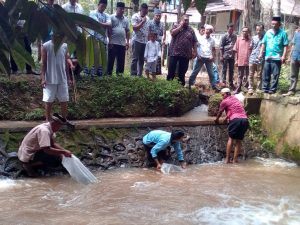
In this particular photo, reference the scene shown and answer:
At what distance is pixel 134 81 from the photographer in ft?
30.2

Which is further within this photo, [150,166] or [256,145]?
[256,145]

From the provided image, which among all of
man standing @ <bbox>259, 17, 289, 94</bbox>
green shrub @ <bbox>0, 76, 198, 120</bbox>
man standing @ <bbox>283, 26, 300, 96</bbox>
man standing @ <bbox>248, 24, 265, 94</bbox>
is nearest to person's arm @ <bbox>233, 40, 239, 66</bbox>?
man standing @ <bbox>248, 24, 265, 94</bbox>

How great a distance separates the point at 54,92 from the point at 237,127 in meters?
3.45

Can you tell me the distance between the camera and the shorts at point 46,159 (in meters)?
6.72

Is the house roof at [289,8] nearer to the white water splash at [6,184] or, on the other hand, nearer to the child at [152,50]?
the child at [152,50]

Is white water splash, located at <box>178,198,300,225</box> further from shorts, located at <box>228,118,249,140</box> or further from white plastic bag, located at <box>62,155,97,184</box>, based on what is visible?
shorts, located at <box>228,118,249,140</box>

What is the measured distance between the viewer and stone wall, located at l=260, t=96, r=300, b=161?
8.73 meters

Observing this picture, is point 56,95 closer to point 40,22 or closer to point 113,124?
point 113,124

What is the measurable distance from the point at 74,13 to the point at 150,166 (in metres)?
6.15

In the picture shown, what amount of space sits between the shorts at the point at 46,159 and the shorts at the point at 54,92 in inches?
38.4

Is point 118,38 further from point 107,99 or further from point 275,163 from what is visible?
point 275,163

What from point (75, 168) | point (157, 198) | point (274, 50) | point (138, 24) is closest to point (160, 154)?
point (157, 198)

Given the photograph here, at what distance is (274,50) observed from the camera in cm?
912

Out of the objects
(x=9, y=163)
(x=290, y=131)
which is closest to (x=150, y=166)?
(x=9, y=163)
